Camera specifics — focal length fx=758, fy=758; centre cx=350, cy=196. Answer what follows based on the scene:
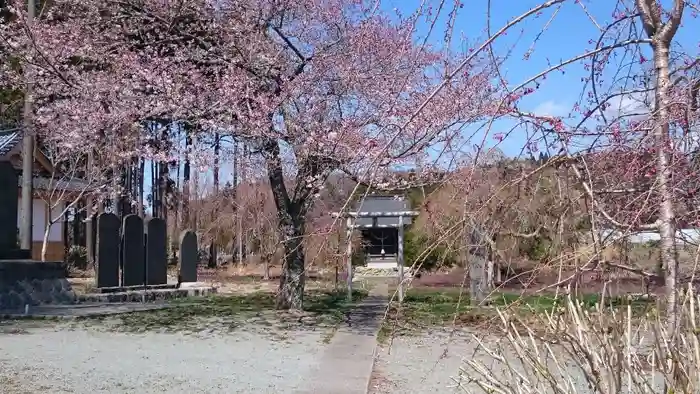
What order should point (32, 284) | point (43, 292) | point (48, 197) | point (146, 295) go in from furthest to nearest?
1. point (48, 197)
2. point (146, 295)
3. point (43, 292)
4. point (32, 284)

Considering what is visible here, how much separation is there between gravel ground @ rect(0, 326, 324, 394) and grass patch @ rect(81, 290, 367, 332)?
2.87ft

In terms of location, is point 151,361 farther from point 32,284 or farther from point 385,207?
point 385,207

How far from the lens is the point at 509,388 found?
3047 mm

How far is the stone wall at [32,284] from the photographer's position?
50.2ft

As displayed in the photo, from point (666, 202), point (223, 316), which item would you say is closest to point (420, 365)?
point (223, 316)

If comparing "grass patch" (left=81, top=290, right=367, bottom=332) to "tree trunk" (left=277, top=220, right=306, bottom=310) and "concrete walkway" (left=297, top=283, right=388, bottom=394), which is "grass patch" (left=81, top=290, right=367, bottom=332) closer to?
"tree trunk" (left=277, top=220, right=306, bottom=310)

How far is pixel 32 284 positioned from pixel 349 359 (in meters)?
8.93

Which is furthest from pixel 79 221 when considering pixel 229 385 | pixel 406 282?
pixel 406 282

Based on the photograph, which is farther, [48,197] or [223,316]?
[48,197]

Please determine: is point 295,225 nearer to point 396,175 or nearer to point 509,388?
point 396,175

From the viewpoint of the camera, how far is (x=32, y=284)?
1597 centimetres

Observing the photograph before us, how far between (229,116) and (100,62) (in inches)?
99.4

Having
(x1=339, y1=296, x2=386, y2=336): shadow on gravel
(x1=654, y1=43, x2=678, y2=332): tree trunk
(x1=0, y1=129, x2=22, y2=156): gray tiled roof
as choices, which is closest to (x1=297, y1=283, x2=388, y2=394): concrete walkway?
(x1=339, y1=296, x2=386, y2=336): shadow on gravel

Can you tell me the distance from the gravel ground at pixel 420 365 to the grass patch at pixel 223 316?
2.47 m
